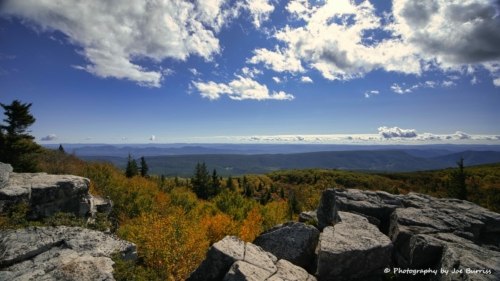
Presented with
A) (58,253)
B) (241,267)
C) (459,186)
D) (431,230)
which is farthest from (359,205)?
(459,186)

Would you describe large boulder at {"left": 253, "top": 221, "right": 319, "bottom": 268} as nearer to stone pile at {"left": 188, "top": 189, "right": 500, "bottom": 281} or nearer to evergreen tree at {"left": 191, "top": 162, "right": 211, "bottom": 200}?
stone pile at {"left": 188, "top": 189, "right": 500, "bottom": 281}

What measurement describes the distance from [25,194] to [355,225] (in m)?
18.0

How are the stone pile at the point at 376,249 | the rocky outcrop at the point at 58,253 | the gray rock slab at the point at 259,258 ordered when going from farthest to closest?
the gray rock slab at the point at 259,258 → the stone pile at the point at 376,249 → the rocky outcrop at the point at 58,253

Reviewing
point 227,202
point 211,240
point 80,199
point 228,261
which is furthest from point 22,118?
point 228,261

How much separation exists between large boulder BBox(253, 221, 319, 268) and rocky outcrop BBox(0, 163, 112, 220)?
Result: 12.3 meters

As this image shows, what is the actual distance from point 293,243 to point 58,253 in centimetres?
940

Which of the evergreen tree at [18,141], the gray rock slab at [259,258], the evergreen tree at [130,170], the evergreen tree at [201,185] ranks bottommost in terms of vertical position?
the evergreen tree at [201,185]

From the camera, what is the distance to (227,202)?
28.5 metres

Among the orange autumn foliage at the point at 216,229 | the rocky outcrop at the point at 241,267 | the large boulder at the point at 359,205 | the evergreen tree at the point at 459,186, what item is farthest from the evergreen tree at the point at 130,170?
the evergreen tree at the point at 459,186

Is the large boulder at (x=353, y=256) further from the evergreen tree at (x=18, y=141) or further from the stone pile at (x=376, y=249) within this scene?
the evergreen tree at (x=18, y=141)

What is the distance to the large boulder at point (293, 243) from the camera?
10188 mm

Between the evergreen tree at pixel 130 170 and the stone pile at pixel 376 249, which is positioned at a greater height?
the stone pile at pixel 376 249

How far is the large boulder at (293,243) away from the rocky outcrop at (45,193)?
12332 mm

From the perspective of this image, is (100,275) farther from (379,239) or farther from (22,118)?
(22,118)
